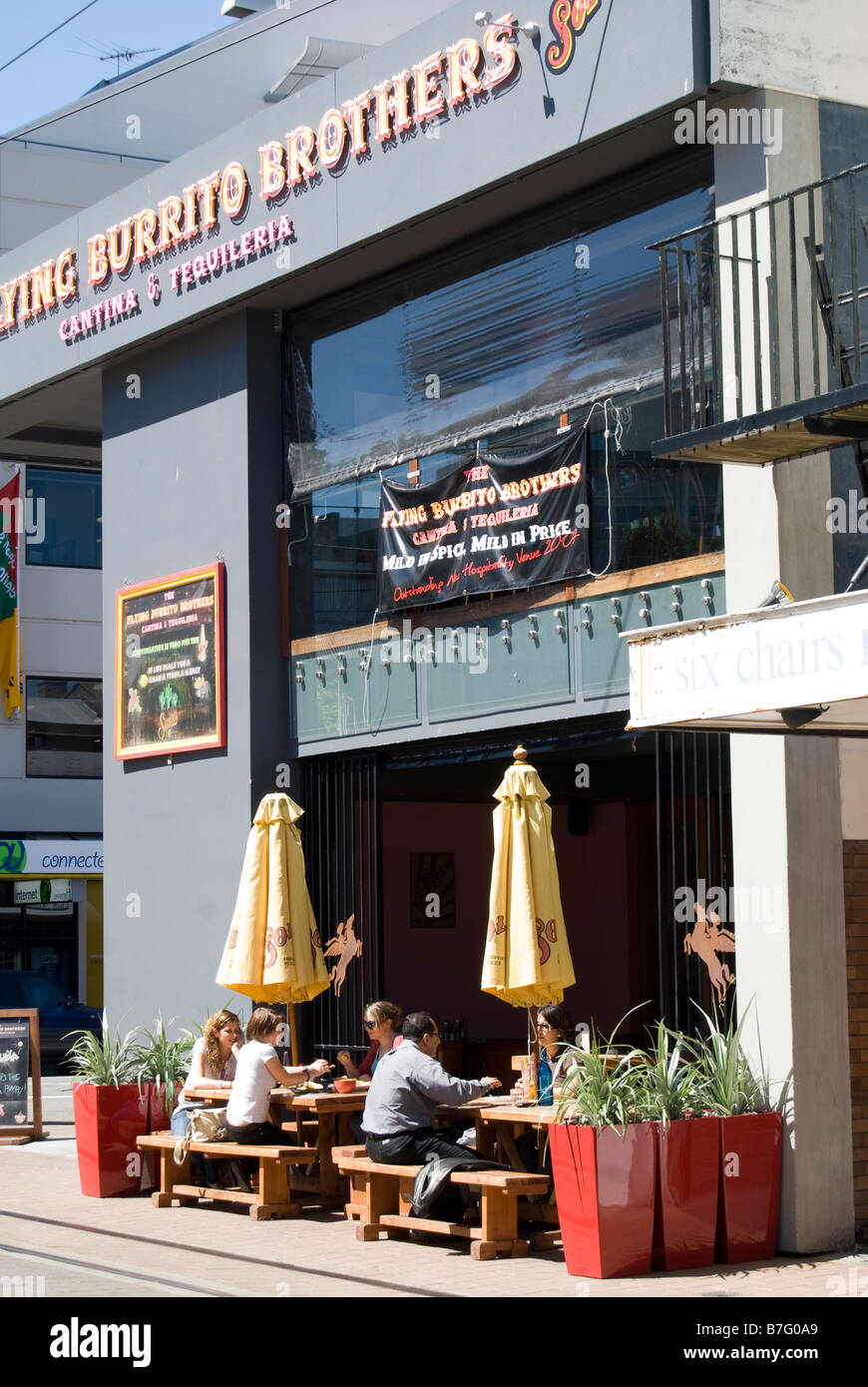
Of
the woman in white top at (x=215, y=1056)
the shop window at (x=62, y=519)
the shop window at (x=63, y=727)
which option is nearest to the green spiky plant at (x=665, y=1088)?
the woman in white top at (x=215, y=1056)

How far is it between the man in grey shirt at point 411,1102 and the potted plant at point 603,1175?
1085 millimetres

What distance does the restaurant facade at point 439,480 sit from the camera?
1069 centimetres

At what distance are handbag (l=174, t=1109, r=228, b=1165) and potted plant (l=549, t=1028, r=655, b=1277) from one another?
126 inches

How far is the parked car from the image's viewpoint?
87.6 feet

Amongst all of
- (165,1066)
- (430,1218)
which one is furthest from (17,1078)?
(430,1218)

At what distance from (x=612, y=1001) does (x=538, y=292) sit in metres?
8.64

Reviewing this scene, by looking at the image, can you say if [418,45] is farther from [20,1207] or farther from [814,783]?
[20,1207]

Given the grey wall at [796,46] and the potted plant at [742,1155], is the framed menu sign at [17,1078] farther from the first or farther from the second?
the grey wall at [796,46]

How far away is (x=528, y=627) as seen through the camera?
12.5m

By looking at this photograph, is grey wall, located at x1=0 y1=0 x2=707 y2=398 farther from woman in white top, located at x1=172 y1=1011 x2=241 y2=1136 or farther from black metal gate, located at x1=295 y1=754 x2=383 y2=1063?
woman in white top, located at x1=172 y1=1011 x2=241 y2=1136

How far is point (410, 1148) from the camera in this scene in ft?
34.4

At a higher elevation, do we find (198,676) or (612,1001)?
(198,676)

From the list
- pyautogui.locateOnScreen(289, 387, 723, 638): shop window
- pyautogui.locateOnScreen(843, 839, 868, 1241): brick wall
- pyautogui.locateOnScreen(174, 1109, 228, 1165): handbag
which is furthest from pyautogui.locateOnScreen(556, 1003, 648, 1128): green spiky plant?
pyautogui.locateOnScreen(289, 387, 723, 638): shop window

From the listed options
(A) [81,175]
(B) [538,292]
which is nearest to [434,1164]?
(B) [538,292]
